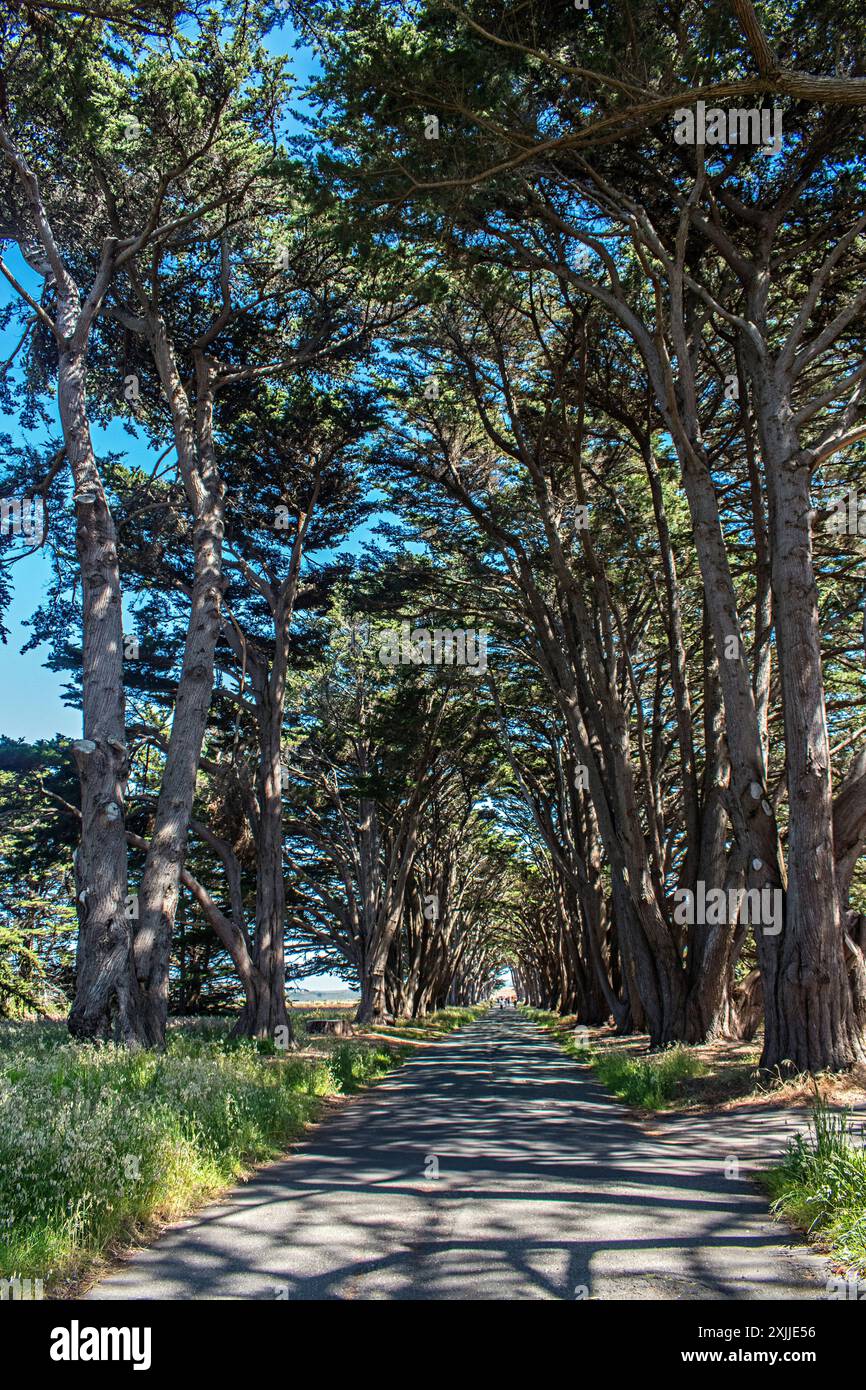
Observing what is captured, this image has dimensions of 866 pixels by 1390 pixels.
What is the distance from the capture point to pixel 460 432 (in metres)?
15.9

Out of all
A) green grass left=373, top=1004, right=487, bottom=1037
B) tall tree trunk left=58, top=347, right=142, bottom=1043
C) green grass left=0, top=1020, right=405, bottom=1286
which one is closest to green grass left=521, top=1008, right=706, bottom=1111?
green grass left=0, top=1020, right=405, bottom=1286

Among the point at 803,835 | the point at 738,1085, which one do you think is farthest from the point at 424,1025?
the point at 803,835

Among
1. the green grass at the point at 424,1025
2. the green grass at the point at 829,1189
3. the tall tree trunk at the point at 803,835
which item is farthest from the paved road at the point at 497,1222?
the green grass at the point at 424,1025

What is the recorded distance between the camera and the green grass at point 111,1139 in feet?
13.9

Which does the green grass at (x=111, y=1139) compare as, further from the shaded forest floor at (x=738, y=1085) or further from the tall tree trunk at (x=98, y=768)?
the shaded forest floor at (x=738, y=1085)

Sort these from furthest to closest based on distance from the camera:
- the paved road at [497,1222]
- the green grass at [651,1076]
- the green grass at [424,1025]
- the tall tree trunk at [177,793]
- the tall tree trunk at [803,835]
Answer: the green grass at [424,1025], the tall tree trunk at [177,793], the green grass at [651,1076], the tall tree trunk at [803,835], the paved road at [497,1222]

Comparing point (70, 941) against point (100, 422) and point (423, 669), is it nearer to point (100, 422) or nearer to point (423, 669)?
point (423, 669)

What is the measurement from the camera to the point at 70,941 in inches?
1054

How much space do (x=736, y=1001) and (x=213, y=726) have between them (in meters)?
10.6

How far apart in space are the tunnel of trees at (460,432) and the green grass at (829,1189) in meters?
3.90

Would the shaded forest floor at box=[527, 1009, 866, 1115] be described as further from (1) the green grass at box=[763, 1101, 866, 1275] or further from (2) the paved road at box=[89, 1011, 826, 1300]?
(1) the green grass at box=[763, 1101, 866, 1275]

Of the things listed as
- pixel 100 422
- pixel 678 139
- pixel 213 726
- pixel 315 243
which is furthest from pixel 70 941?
pixel 678 139

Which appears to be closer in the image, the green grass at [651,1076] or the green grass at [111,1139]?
the green grass at [111,1139]

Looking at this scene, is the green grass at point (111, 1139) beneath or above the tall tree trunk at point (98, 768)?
beneath
